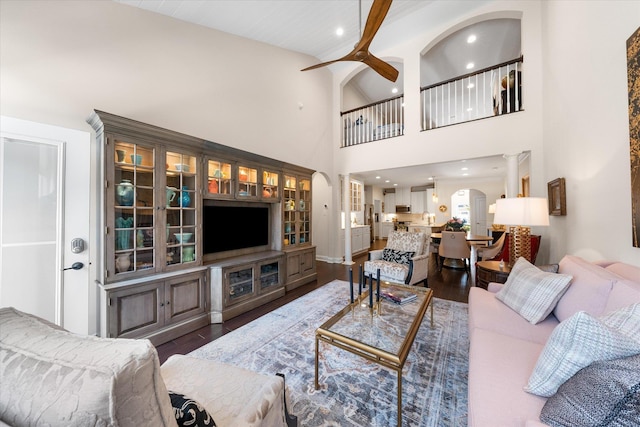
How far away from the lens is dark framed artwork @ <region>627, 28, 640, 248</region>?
4.89 ft

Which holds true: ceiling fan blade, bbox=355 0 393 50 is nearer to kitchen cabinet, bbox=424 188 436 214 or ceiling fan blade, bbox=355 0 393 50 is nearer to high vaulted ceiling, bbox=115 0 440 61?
high vaulted ceiling, bbox=115 0 440 61

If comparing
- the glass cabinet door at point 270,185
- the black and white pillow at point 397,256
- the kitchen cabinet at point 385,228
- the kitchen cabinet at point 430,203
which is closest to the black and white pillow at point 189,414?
the glass cabinet door at point 270,185

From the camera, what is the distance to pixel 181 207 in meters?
2.70

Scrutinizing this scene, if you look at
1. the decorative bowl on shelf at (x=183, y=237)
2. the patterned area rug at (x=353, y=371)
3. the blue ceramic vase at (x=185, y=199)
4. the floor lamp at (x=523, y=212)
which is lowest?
the patterned area rug at (x=353, y=371)

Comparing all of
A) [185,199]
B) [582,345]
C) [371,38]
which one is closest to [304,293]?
[185,199]

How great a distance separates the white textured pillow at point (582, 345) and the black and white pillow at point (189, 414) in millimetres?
1398

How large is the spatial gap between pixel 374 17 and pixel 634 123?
2.20m

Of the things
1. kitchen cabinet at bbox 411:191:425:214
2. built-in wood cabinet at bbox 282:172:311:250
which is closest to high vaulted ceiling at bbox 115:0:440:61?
built-in wood cabinet at bbox 282:172:311:250

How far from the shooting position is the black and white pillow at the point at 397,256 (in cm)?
385

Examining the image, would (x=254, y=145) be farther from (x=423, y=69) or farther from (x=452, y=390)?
(x=423, y=69)

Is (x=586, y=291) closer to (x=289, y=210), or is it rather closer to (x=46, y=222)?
(x=289, y=210)

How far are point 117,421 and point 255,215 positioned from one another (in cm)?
335

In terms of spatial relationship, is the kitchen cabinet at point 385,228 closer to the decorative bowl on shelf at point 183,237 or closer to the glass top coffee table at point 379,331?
the glass top coffee table at point 379,331

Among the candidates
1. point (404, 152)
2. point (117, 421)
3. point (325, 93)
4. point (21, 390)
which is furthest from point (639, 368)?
point (325, 93)
